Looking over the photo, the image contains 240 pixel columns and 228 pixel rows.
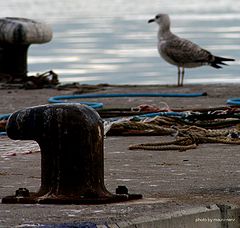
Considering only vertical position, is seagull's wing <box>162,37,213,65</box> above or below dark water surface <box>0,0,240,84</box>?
above

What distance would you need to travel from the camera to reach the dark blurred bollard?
15938 mm

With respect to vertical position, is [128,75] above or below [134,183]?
below

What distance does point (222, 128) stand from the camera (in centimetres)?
937

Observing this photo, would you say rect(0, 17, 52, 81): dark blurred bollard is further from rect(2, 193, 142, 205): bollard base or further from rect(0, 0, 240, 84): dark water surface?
rect(2, 193, 142, 205): bollard base

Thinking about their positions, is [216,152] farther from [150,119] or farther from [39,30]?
[39,30]

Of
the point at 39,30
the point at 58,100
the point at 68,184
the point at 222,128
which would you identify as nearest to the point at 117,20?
the point at 39,30

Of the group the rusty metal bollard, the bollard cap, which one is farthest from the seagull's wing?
the rusty metal bollard

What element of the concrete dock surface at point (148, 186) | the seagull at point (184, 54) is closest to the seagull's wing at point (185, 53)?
the seagull at point (184, 54)

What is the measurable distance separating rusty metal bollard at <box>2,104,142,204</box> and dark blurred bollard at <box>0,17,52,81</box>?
986 centimetres

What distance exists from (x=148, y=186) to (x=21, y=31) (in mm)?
9707

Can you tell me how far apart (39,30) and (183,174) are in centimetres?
982

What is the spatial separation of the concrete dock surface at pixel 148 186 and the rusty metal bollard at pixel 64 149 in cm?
14

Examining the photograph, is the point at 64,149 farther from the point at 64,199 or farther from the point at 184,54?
the point at 184,54

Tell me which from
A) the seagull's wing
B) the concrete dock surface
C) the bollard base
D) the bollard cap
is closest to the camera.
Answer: the concrete dock surface
